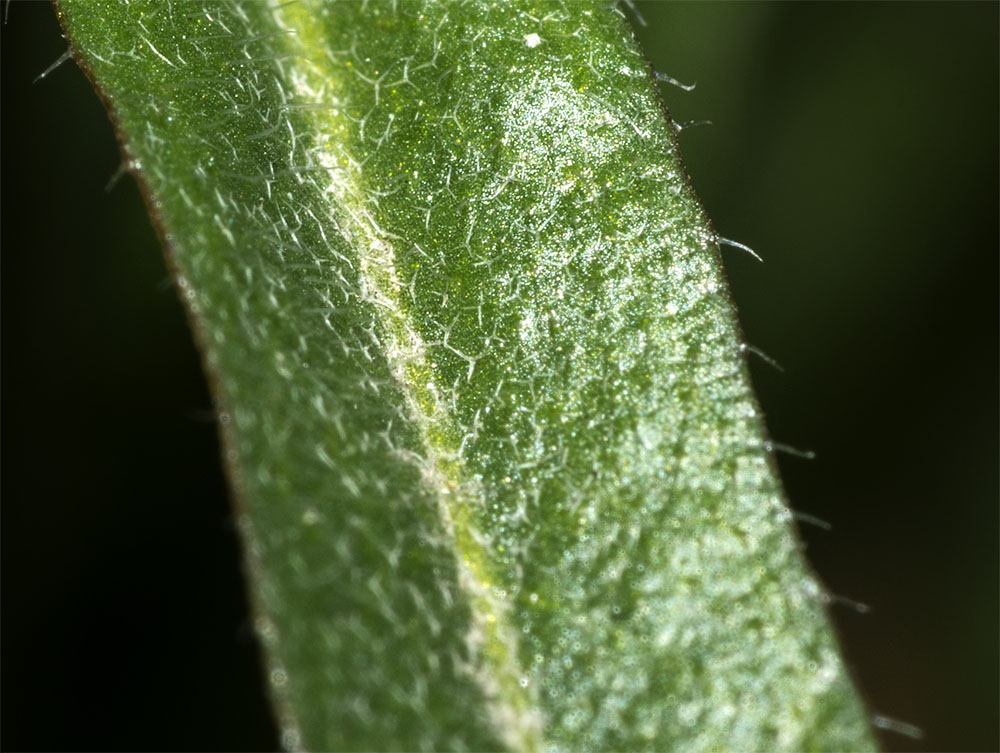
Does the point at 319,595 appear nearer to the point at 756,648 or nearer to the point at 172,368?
the point at 756,648

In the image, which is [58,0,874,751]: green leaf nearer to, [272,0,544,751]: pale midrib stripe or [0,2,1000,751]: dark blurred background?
[272,0,544,751]: pale midrib stripe

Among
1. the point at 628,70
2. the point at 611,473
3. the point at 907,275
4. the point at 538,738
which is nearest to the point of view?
the point at 538,738

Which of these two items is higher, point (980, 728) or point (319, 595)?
point (319, 595)

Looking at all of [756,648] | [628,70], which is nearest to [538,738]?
[756,648]

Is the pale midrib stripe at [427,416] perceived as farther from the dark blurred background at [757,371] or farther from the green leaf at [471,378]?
the dark blurred background at [757,371]

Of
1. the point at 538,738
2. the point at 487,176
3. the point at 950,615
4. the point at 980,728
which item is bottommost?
the point at 980,728

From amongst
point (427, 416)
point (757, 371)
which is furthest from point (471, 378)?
point (757, 371)

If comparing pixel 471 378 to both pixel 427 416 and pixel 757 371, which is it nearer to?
pixel 427 416
